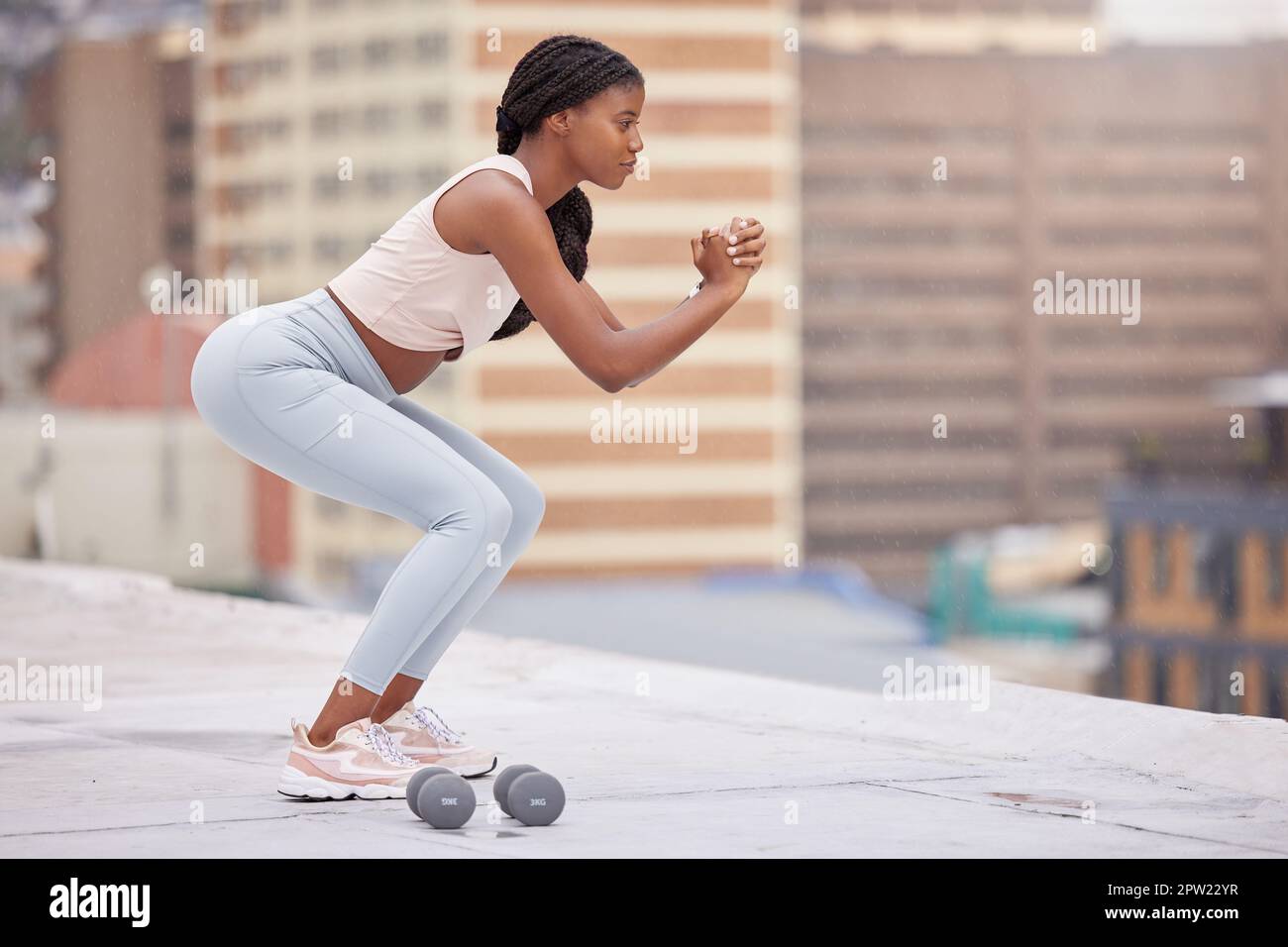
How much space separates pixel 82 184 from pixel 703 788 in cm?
9361

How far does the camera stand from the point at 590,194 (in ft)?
278

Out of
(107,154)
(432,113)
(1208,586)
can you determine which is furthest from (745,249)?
(107,154)

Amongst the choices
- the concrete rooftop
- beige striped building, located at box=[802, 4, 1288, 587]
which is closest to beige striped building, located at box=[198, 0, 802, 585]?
beige striped building, located at box=[802, 4, 1288, 587]

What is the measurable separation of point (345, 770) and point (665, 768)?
2.30 feet

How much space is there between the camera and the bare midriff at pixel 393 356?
3662 millimetres

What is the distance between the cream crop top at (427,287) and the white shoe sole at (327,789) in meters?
0.80

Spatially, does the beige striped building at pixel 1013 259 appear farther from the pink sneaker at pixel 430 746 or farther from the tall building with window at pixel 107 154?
the pink sneaker at pixel 430 746

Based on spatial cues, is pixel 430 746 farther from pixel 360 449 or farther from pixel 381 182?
pixel 381 182

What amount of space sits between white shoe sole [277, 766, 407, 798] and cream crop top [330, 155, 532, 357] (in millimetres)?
796

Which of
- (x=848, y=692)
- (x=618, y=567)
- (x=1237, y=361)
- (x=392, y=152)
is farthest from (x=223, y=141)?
(x=848, y=692)

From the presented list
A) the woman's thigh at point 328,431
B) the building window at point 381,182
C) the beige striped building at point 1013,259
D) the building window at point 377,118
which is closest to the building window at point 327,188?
the building window at point 381,182

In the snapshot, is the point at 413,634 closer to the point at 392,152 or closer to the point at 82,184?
the point at 392,152

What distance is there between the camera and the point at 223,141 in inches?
3447

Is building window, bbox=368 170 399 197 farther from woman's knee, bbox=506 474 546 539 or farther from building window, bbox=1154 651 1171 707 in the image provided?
woman's knee, bbox=506 474 546 539
